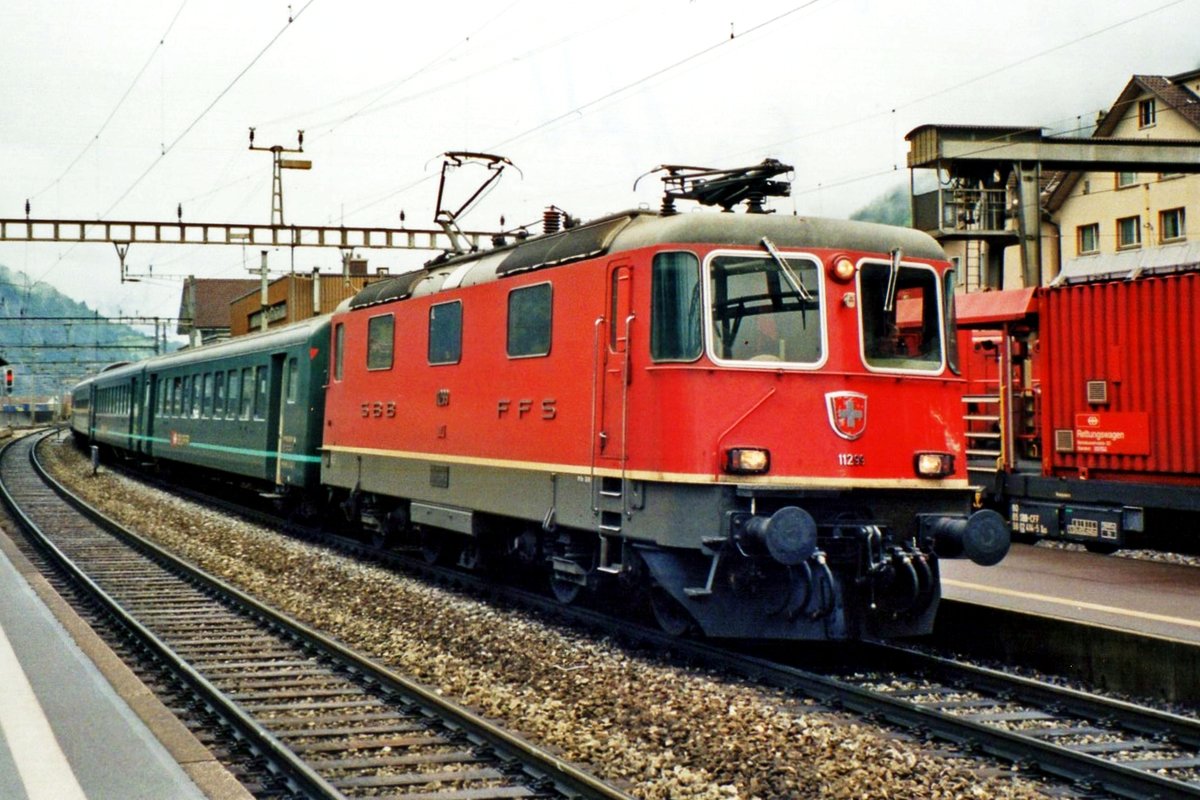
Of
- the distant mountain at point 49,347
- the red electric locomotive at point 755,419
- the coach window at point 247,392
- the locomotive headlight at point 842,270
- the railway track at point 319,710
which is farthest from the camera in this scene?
the distant mountain at point 49,347

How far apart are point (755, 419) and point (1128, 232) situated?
36473mm

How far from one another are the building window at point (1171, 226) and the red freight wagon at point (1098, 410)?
25.0 m

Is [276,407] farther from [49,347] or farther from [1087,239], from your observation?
[49,347]

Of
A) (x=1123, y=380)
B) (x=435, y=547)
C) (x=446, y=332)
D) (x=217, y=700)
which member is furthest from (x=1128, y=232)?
(x=217, y=700)

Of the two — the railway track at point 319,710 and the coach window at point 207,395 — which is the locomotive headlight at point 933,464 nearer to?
the railway track at point 319,710

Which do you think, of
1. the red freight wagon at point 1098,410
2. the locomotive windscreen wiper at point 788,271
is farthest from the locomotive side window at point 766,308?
the red freight wagon at point 1098,410

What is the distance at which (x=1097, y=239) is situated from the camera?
42.8 meters

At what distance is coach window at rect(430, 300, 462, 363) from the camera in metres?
12.8

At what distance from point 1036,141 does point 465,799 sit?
24037 mm

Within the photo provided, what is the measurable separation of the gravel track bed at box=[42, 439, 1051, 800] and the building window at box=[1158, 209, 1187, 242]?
32715mm

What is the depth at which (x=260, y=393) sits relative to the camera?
2119 centimetres

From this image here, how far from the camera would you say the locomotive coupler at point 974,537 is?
9.16 m

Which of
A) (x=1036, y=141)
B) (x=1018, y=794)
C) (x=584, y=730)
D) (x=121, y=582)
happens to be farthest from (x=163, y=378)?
(x=1018, y=794)

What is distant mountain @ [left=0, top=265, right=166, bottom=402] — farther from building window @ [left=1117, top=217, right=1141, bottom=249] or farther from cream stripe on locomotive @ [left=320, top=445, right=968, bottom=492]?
building window @ [left=1117, top=217, right=1141, bottom=249]
